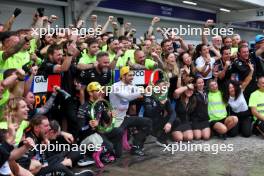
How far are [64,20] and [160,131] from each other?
309 inches

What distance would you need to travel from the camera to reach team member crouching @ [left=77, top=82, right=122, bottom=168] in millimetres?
5598

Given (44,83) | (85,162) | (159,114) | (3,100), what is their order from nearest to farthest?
1. (3,100)
2. (85,162)
3. (44,83)
4. (159,114)

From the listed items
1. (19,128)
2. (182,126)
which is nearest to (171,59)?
(182,126)

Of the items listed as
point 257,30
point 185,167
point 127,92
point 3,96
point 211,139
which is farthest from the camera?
point 257,30

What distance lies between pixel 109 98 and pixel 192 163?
5.59 feet

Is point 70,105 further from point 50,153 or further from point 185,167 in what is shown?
point 185,167

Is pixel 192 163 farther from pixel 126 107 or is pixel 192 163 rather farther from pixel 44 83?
pixel 44 83

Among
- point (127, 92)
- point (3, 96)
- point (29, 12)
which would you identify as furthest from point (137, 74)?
point (29, 12)

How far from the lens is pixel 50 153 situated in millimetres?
5059

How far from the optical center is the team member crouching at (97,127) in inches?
220

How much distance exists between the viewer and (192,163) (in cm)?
571

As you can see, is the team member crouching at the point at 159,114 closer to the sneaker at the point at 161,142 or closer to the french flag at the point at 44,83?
the sneaker at the point at 161,142

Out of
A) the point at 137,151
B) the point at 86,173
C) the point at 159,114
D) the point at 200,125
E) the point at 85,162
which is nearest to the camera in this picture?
the point at 86,173

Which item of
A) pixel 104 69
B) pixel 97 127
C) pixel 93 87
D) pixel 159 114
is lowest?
pixel 97 127
